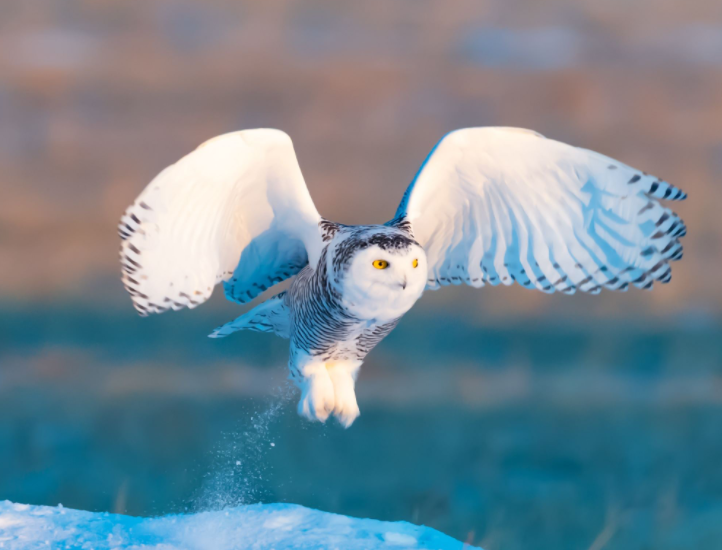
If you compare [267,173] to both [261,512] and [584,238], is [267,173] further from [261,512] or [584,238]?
[261,512]

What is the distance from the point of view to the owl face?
4.05 ft

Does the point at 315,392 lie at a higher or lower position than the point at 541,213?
lower

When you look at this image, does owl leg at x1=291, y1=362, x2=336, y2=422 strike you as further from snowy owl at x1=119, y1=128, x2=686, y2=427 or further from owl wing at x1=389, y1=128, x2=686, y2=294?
owl wing at x1=389, y1=128, x2=686, y2=294

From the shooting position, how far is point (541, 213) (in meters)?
1.54

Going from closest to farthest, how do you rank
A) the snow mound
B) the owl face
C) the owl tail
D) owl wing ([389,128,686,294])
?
the owl face
owl wing ([389,128,686,294])
the owl tail
the snow mound

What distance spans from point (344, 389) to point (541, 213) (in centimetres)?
65

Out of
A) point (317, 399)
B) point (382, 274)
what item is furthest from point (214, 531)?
point (382, 274)

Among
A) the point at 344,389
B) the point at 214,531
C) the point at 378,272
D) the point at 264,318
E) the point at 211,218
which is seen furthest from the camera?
the point at 214,531

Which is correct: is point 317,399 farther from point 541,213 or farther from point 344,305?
point 541,213

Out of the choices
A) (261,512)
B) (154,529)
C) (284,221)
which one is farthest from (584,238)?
(154,529)

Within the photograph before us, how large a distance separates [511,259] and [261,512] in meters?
1.85

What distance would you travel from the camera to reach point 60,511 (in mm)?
2775

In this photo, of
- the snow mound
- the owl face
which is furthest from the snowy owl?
the snow mound

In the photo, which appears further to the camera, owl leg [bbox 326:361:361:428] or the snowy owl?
owl leg [bbox 326:361:361:428]
